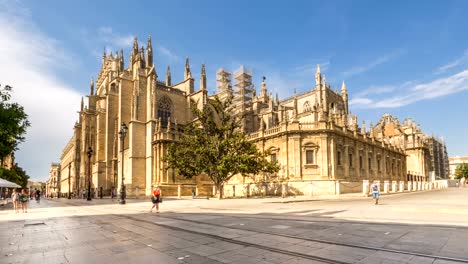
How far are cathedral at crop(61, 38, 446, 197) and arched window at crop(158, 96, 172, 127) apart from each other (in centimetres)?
15

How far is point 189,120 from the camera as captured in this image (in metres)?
40.7

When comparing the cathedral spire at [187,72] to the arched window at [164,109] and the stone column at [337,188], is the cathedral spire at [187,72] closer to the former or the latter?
the arched window at [164,109]

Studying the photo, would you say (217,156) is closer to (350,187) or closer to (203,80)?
(350,187)

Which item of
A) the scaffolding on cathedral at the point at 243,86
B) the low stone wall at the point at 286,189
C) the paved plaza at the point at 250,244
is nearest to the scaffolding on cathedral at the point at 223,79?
the scaffolding on cathedral at the point at 243,86

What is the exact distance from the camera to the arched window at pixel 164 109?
43.6 m

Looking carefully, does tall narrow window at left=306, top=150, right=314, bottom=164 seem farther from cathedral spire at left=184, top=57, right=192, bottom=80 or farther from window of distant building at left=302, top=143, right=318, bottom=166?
cathedral spire at left=184, top=57, right=192, bottom=80

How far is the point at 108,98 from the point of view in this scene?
146 feet

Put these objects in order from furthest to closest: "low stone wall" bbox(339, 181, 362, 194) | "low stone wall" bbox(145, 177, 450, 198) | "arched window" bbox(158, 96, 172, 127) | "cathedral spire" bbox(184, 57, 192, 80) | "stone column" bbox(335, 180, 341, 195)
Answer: "cathedral spire" bbox(184, 57, 192, 80)
"arched window" bbox(158, 96, 172, 127)
"low stone wall" bbox(339, 181, 362, 194)
"low stone wall" bbox(145, 177, 450, 198)
"stone column" bbox(335, 180, 341, 195)

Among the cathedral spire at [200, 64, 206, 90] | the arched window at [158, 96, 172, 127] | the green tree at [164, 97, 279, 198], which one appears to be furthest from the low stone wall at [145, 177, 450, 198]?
the cathedral spire at [200, 64, 206, 90]

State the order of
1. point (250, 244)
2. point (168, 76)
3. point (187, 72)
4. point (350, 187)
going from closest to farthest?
point (250, 244)
point (350, 187)
point (187, 72)
point (168, 76)

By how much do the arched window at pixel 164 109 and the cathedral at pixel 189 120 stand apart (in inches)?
5.9

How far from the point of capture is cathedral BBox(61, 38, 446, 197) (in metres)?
31.4

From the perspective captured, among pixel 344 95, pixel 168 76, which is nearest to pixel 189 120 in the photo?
pixel 168 76

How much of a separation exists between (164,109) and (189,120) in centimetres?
582
